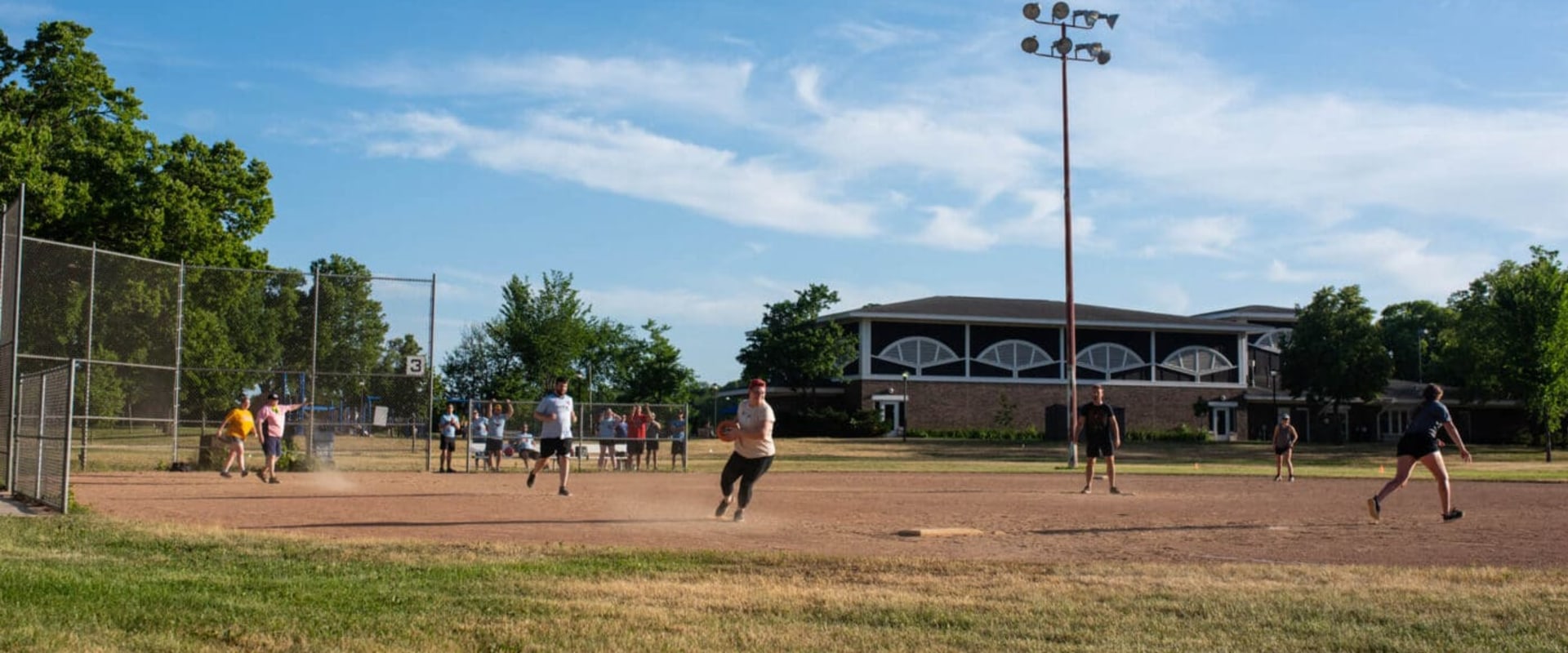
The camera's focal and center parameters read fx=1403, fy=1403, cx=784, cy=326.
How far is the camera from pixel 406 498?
1872cm

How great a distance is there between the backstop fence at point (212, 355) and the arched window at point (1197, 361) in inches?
2127

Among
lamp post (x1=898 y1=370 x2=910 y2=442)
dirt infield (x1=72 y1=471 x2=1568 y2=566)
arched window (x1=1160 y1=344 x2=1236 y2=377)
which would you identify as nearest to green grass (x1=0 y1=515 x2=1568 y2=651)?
dirt infield (x1=72 y1=471 x2=1568 y2=566)

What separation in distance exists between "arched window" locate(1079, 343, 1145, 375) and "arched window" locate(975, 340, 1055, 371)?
6.05 ft

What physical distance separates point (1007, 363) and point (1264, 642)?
215 ft

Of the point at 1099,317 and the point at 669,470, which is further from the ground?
the point at 1099,317

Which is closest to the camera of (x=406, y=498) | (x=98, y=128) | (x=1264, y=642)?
(x=1264, y=642)

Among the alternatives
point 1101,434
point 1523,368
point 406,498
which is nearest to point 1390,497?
point 1101,434

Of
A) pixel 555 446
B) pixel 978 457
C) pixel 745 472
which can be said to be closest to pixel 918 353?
pixel 978 457

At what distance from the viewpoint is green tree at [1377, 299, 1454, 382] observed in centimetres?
9955

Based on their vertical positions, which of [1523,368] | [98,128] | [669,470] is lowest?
[669,470]

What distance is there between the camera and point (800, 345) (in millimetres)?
68688

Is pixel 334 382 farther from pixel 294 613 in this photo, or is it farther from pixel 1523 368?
pixel 1523 368

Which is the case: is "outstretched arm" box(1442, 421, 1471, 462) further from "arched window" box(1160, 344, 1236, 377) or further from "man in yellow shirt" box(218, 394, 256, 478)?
"arched window" box(1160, 344, 1236, 377)

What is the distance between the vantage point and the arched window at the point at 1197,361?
246 feet
